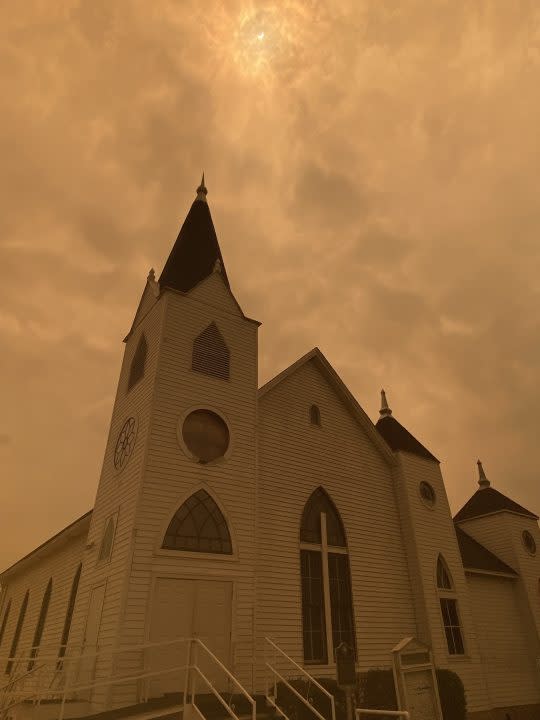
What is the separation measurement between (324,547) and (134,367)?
774 centimetres

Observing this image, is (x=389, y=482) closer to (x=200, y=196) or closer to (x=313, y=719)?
(x=313, y=719)

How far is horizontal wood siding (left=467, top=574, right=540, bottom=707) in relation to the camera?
1803cm

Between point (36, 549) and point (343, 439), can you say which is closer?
point (343, 439)

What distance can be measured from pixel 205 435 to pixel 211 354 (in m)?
2.58

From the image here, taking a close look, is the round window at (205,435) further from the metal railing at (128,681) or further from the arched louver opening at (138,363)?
the metal railing at (128,681)

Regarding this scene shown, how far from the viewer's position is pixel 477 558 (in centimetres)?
2069

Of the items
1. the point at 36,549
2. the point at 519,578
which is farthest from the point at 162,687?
the point at 519,578

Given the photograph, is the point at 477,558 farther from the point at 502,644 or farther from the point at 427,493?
the point at 427,493

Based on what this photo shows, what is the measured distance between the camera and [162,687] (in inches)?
419

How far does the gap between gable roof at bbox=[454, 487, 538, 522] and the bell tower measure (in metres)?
14.2

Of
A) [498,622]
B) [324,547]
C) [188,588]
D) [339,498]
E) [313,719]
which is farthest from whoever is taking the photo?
[498,622]

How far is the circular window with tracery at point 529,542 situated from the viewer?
22625mm

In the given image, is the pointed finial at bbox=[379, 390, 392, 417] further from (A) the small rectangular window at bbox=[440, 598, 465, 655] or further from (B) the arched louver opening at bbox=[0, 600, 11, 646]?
(B) the arched louver opening at bbox=[0, 600, 11, 646]

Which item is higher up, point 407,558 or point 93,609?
point 407,558
